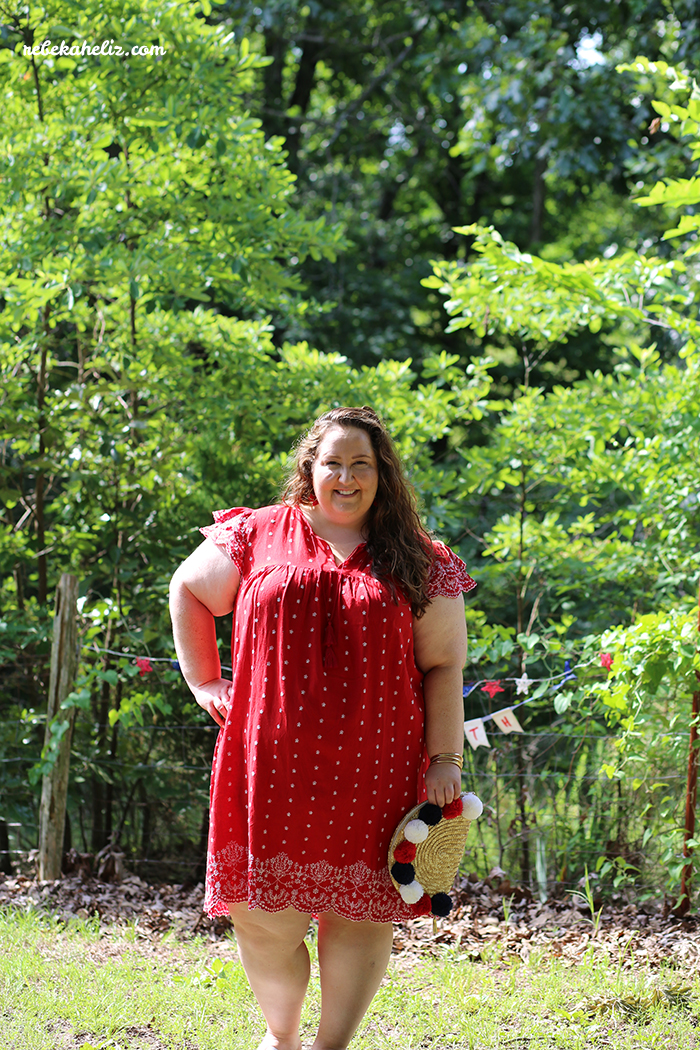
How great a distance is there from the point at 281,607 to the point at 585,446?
2.32 m

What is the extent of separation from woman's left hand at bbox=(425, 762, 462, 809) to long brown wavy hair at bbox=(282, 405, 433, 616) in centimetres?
38

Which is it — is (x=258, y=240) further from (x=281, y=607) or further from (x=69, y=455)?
(x=281, y=607)

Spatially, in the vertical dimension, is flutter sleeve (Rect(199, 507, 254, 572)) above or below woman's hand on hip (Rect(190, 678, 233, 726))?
above

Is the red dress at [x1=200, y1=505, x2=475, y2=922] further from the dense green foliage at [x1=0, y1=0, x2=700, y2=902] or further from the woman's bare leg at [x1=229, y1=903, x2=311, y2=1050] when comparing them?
the dense green foliage at [x1=0, y1=0, x2=700, y2=902]

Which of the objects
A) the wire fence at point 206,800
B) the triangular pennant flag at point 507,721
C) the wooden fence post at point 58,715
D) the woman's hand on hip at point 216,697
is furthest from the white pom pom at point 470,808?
the wooden fence post at point 58,715

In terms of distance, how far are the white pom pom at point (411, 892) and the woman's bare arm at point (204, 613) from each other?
1.93 feet

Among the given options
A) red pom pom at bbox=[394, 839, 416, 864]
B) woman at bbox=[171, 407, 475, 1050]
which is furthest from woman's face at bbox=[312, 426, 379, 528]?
red pom pom at bbox=[394, 839, 416, 864]

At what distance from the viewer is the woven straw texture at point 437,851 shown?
2.09 metres

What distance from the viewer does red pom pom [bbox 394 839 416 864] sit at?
6.82 feet

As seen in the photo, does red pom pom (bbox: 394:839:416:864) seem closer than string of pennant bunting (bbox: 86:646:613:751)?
Yes

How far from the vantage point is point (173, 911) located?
3.57m

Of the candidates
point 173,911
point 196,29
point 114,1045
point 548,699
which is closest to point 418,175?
point 196,29

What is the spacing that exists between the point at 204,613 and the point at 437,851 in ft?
2.65

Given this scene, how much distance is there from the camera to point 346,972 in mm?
2184
